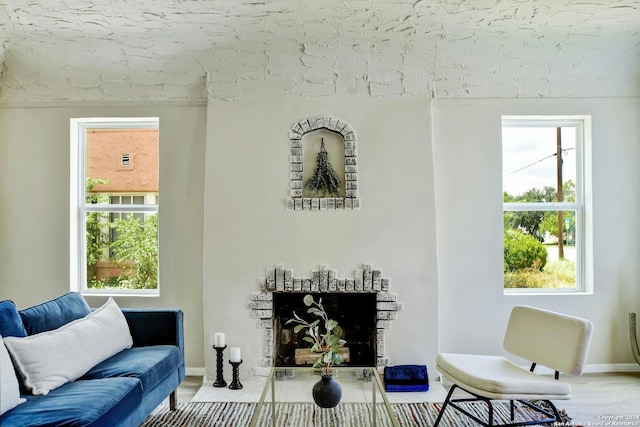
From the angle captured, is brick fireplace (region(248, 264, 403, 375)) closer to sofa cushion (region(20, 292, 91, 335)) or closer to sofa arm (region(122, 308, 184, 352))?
sofa arm (region(122, 308, 184, 352))

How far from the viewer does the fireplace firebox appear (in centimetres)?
357

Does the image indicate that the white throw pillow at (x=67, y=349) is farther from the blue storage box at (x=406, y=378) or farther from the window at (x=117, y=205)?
the blue storage box at (x=406, y=378)

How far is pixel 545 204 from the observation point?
12.3 ft

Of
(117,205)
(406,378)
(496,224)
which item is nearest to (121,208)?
(117,205)

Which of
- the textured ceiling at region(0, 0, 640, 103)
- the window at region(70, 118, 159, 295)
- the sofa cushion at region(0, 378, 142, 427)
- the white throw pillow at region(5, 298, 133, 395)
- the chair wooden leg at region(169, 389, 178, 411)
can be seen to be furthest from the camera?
the window at region(70, 118, 159, 295)

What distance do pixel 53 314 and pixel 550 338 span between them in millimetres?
2743

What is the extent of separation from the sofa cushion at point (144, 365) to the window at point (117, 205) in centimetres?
117

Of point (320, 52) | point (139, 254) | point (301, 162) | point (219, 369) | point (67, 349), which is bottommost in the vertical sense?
point (219, 369)

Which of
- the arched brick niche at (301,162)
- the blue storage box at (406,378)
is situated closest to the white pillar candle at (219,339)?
the arched brick niche at (301,162)

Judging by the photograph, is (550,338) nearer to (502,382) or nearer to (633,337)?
(502,382)

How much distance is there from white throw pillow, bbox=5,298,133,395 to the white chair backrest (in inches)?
92.6

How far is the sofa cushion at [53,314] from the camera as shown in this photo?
7.65 feet

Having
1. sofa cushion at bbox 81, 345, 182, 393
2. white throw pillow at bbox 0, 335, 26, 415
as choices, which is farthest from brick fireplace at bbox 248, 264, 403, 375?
white throw pillow at bbox 0, 335, 26, 415

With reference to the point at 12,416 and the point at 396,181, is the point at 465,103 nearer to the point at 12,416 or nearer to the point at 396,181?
the point at 396,181
